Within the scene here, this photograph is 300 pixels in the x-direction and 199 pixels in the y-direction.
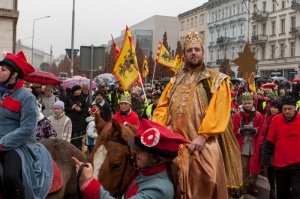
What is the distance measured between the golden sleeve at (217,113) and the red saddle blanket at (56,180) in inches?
78.4

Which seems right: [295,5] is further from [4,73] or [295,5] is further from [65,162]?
[4,73]

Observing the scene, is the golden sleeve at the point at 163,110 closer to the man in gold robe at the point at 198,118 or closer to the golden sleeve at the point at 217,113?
the man in gold robe at the point at 198,118

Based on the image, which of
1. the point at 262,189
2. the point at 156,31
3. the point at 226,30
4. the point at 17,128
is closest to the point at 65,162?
the point at 17,128

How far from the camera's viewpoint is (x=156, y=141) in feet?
10.9

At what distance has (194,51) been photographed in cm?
495

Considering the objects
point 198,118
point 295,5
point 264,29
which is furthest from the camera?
point 264,29

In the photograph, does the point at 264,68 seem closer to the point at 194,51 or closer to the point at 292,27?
the point at 292,27

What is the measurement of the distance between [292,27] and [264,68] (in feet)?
23.8

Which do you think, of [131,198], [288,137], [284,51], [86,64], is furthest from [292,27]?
[131,198]

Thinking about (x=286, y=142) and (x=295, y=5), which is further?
(x=295, y=5)

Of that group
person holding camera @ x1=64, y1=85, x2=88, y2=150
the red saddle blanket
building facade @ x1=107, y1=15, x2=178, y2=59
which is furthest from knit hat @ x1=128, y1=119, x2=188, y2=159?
building facade @ x1=107, y1=15, x2=178, y2=59

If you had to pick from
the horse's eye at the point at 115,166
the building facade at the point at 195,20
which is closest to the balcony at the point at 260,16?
the building facade at the point at 195,20

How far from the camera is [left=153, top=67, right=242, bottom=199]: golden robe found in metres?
4.27

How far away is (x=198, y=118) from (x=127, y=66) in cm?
1029
